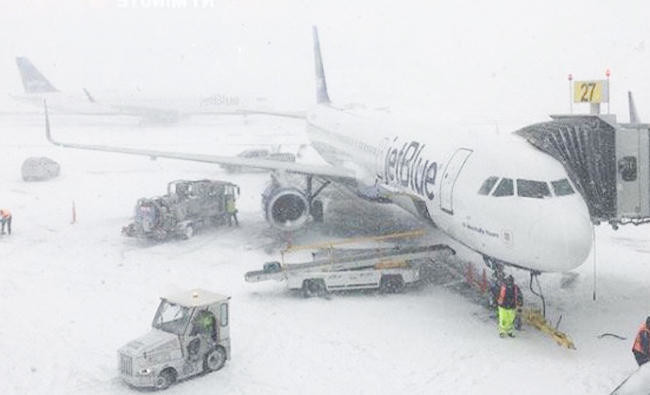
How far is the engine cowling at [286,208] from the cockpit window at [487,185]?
8.69 metres

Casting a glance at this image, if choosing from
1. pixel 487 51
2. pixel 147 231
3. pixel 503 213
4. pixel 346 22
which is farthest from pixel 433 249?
pixel 346 22

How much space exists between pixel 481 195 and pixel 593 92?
188 inches

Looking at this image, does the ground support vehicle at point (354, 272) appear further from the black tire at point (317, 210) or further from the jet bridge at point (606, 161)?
the black tire at point (317, 210)

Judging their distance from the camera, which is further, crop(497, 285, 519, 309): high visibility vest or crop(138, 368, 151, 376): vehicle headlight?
crop(497, 285, 519, 309): high visibility vest

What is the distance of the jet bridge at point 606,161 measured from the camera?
16438 millimetres

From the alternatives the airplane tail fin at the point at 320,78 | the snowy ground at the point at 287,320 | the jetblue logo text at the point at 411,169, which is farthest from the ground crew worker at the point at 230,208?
the airplane tail fin at the point at 320,78

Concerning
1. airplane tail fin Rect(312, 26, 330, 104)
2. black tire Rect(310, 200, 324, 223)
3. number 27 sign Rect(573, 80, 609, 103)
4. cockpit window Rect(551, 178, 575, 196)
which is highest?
airplane tail fin Rect(312, 26, 330, 104)

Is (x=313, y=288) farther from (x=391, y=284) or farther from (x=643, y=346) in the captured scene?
(x=643, y=346)

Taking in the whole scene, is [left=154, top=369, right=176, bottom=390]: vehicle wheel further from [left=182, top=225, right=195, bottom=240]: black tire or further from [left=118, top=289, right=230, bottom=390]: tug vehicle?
[left=182, top=225, right=195, bottom=240]: black tire

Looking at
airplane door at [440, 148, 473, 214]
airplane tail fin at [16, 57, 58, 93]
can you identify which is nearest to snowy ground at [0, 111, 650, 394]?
airplane door at [440, 148, 473, 214]

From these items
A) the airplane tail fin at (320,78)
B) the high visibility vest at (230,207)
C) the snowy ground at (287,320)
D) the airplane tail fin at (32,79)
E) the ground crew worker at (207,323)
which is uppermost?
the airplane tail fin at (32,79)

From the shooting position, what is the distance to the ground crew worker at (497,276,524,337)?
14.3 m

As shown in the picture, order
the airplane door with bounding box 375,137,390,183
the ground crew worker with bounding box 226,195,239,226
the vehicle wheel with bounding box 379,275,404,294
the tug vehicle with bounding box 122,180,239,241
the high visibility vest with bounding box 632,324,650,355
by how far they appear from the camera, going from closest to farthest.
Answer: the high visibility vest with bounding box 632,324,650,355 → the vehicle wheel with bounding box 379,275,404,294 → the airplane door with bounding box 375,137,390,183 → the tug vehicle with bounding box 122,180,239,241 → the ground crew worker with bounding box 226,195,239,226

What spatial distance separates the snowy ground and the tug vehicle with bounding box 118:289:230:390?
30cm
